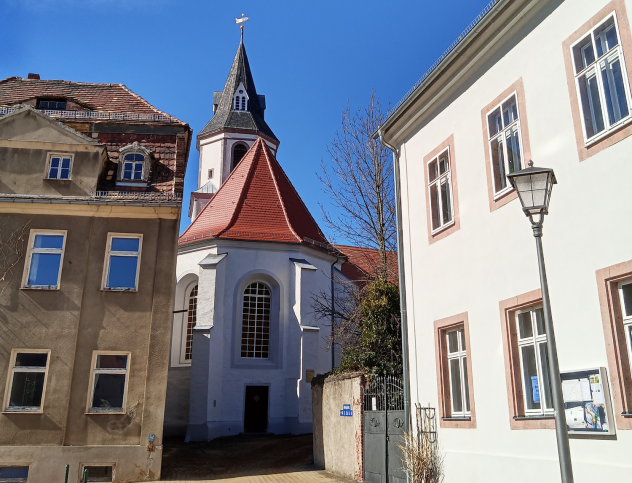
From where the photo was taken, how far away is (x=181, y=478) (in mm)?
14789

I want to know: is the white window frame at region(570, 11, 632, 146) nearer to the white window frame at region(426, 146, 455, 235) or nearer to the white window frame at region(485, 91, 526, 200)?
the white window frame at region(485, 91, 526, 200)

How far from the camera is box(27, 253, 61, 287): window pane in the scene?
15.3 metres

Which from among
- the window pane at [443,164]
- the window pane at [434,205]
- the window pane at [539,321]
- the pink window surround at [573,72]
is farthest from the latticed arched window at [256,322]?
the pink window surround at [573,72]

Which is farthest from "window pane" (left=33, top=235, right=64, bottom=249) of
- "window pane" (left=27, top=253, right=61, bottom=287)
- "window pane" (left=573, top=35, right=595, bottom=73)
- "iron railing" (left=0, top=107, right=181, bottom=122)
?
"window pane" (left=573, top=35, right=595, bottom=73)

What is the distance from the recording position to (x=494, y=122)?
9398 mm

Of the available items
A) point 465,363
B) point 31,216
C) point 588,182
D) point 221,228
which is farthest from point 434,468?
point 221,228

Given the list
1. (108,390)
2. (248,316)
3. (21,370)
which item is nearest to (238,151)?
(248,316)

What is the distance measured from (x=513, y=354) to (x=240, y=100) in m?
34.7

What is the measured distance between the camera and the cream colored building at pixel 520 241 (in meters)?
6.52

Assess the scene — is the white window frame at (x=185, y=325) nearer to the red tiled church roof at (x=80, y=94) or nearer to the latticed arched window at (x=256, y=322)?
the latticed arched window at (x=256, y=322)

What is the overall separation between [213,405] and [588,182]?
60.9ft

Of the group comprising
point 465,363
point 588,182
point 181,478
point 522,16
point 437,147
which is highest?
point 522,16

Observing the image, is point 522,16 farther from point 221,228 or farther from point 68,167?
point 221,228

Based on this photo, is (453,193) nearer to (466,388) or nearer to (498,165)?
(498,165)
